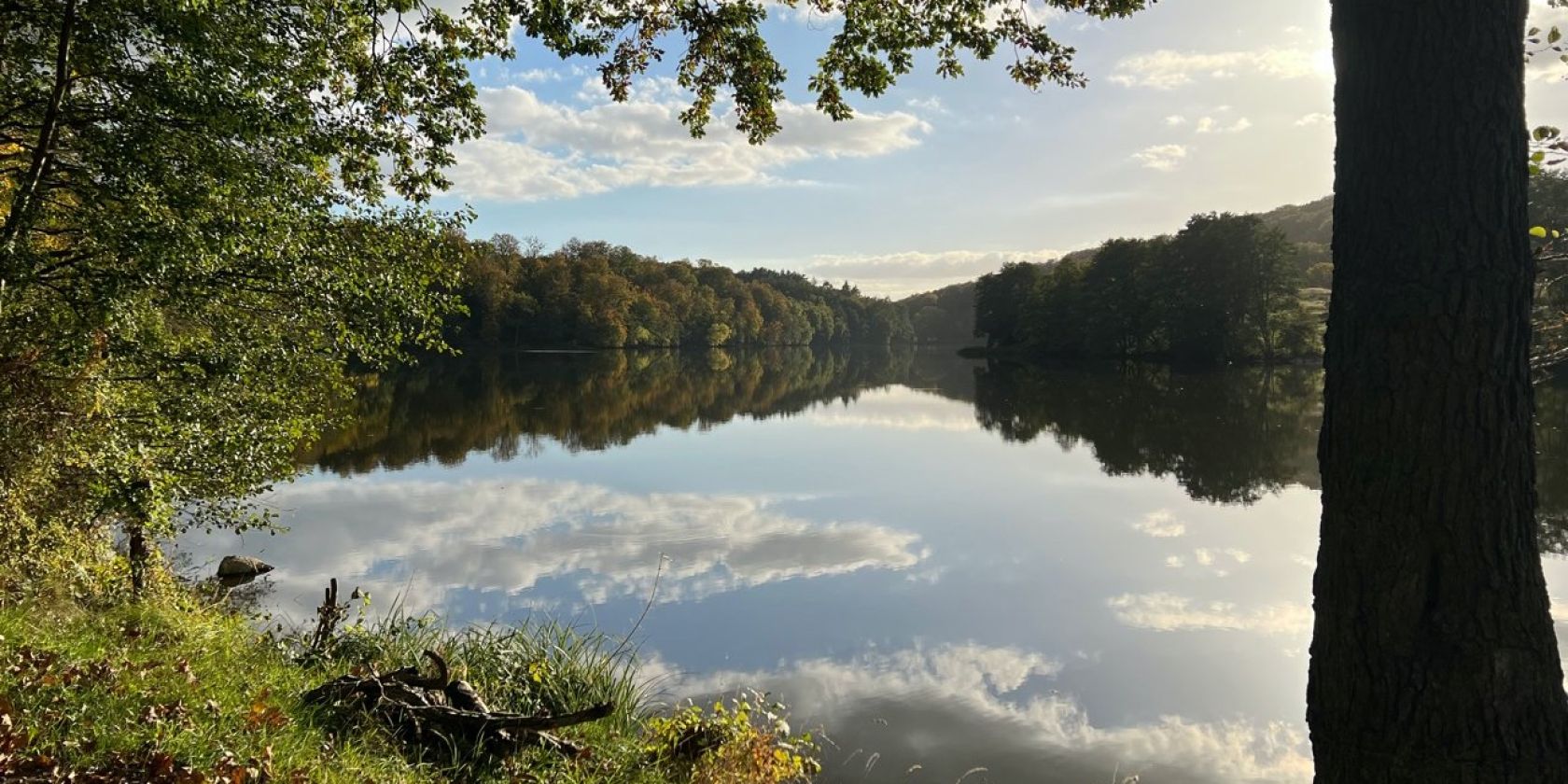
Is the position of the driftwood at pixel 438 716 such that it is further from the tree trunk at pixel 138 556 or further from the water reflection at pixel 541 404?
the water reflection at pixel 541 404

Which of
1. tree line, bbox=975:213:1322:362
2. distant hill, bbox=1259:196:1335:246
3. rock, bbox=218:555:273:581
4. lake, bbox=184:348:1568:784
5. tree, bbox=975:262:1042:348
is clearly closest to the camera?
lake, bbox=184:348:1568:784

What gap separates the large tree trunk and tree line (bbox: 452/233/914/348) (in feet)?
234

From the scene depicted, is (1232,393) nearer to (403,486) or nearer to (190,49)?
(403,486)

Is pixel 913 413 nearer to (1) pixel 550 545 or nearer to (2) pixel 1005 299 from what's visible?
(1) pixel 550 545

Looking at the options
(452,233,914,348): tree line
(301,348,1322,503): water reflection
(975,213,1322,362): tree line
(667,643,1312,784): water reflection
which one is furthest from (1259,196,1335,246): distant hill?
(667,643,1312,784): water reflection

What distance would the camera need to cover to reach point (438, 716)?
15.6 feet

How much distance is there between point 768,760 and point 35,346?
7.01m

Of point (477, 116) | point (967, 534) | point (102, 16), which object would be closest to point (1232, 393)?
point (967, 534)

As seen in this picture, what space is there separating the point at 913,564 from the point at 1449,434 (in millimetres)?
10325

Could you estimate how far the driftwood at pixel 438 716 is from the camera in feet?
15.3

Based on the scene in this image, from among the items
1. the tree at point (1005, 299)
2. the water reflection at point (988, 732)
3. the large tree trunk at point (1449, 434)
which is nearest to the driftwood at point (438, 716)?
the water reflection at point (988, 732)

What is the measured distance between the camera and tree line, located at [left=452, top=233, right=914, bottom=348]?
93000mm

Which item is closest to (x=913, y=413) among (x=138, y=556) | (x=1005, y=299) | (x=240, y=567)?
(x=240, y=567)

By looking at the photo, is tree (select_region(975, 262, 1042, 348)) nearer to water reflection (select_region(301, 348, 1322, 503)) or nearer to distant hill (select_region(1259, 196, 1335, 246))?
water reflection (select_region(301, 348, 1322, 503))
